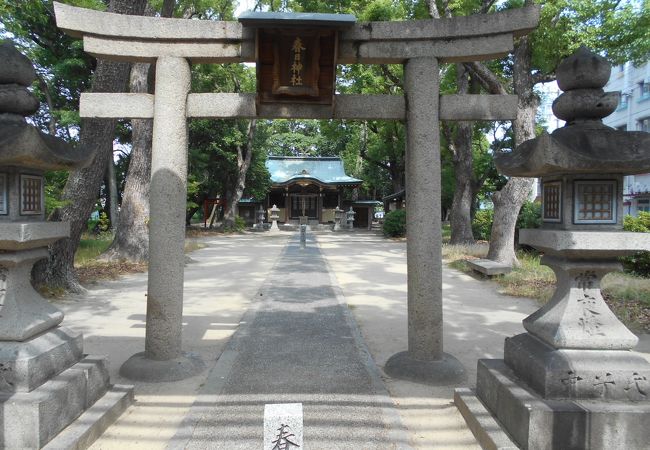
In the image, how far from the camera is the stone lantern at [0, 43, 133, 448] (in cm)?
338

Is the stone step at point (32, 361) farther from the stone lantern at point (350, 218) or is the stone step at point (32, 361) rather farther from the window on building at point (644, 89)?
the window on building at point (644, 89)

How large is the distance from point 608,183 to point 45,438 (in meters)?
4.74

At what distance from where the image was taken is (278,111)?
534 cm

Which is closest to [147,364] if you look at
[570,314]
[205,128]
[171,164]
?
[171,164]

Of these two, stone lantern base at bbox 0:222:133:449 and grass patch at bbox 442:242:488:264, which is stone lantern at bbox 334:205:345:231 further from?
stone lantern base at bbox 0:222:133:449

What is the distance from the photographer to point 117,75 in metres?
9.30

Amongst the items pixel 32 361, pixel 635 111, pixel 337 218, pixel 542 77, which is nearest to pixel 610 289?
pixel 542 77

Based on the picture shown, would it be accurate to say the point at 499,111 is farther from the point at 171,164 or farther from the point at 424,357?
the point at 171,164

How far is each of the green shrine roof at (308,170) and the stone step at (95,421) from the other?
3394cm

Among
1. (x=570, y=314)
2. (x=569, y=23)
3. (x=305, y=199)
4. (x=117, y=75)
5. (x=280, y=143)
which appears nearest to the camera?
(x=570, y=314)

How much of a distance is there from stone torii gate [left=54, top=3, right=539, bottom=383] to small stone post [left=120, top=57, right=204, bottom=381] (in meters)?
0.01

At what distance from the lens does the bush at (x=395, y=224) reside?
2771 cm

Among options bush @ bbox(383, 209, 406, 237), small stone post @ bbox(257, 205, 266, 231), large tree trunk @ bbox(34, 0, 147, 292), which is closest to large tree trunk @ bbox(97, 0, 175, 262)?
large tree trunk @ bbox(34, 0, 147, 292)

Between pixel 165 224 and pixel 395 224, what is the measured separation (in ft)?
77.0
